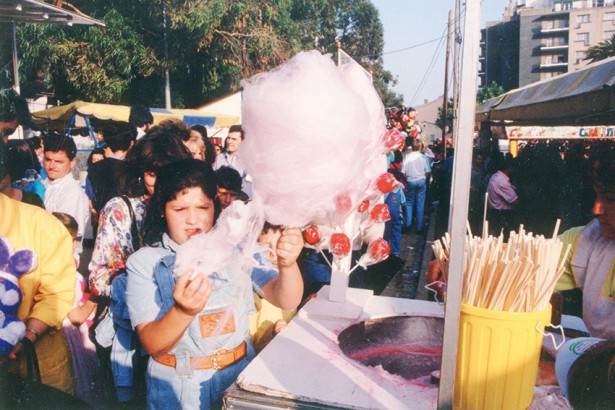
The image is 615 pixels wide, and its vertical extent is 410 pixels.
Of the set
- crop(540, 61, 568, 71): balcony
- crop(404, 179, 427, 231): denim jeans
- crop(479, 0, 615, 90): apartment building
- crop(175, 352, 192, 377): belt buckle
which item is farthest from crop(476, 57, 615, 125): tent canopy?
crop(540, 61, 568, 71): balcony

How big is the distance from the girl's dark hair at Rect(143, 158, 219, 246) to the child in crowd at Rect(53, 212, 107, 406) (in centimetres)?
106

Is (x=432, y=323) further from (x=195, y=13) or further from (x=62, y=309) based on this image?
(x=195, y=13)

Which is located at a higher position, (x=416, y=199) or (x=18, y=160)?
(x=18, y=160)

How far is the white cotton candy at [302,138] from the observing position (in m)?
1.35

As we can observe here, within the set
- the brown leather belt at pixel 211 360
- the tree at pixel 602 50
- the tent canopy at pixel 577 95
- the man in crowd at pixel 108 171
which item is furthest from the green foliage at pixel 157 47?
the tree at pixel 602 50

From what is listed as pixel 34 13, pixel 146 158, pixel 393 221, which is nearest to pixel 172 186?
pixel 146 158

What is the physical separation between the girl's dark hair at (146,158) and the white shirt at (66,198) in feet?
4.89

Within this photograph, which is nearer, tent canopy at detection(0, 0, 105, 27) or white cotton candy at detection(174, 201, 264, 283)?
white cotton candy at detection(174, 201, 264, 283)

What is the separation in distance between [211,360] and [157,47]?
14.7 meters

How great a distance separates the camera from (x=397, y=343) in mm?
1842

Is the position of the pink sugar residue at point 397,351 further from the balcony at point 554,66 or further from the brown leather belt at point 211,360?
the balcony at point 554,66

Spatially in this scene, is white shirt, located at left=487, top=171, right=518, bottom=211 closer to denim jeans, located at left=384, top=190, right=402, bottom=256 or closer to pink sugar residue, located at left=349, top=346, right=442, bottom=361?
denim jeans, located at left=384, top=190, right=402, bottom=256

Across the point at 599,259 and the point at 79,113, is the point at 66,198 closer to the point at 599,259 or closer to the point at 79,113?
the point at 599,259

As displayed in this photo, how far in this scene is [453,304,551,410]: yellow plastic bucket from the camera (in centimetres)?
110
